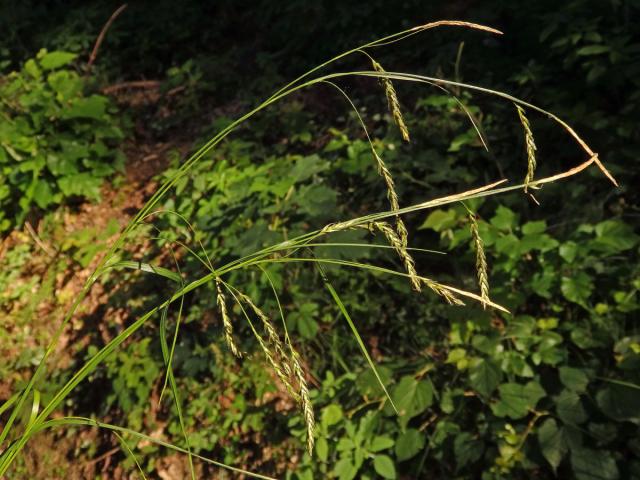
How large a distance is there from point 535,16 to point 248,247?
6.79 feet

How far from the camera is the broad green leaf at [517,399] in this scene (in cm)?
203

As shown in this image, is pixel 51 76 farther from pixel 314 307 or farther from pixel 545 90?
pixel 545 90

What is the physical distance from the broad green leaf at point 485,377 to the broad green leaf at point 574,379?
0.21 metres

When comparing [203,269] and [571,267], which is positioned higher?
[203,269]

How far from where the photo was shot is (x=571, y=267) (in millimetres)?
2293

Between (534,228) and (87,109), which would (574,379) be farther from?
(87,109)

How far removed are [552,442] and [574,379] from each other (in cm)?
23

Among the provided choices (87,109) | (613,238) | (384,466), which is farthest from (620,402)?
(87,109)

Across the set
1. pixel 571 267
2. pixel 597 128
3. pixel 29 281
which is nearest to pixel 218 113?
pixel 29 281

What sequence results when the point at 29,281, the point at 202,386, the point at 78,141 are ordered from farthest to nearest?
the point at 78,141, the point at 29,281, the point at 202,386

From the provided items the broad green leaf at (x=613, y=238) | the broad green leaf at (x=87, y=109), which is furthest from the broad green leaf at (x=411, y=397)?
the broad green leaf at (x=87, y=109)

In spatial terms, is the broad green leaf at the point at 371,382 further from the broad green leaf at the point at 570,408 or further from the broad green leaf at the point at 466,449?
the broad green leaf at the point at 570,408

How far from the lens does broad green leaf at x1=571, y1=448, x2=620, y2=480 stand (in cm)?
181

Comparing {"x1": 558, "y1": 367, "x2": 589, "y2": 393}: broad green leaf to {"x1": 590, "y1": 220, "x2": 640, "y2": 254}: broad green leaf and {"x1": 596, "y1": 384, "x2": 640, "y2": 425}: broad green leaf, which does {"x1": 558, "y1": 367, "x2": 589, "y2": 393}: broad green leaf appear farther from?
{"x1": 590, "y1": 220, "x2": 640, "y2": 254}: broad green leaf
